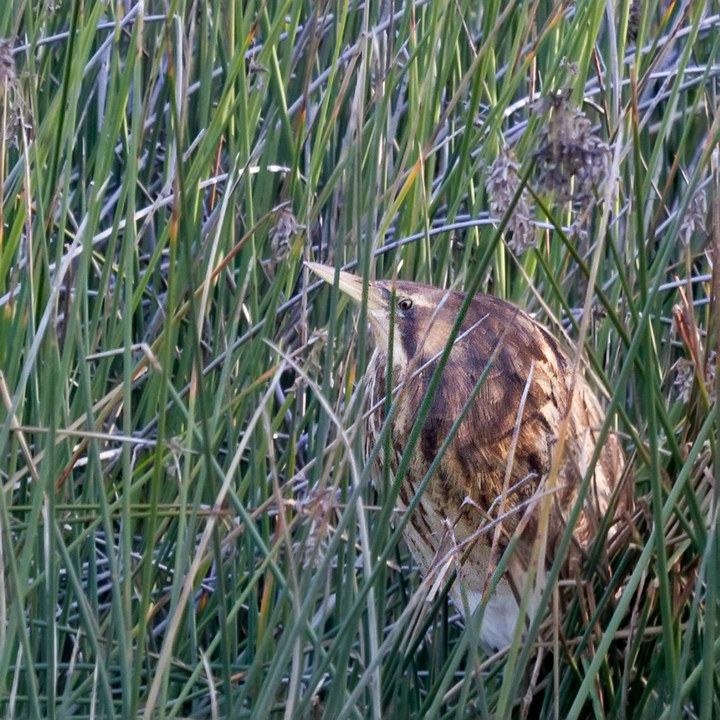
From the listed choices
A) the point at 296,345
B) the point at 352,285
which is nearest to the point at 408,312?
the point at 352,285

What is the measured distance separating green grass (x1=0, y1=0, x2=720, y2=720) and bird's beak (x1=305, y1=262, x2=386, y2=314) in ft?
0.14

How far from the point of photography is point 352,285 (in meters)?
1.36

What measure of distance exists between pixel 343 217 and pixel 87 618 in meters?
0.42

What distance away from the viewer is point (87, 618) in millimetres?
953

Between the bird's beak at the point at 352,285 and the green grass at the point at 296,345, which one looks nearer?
the green grass at the point at 296,345

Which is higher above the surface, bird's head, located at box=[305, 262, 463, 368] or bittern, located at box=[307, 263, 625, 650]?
bird's head, located at box=[305, 262, 463, 368]

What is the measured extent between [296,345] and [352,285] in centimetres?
44

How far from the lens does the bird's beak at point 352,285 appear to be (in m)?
1.31

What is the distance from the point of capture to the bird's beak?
4.31 feet

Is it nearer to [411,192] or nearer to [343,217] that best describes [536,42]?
[411,192]

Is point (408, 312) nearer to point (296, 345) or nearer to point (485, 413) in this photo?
point (485, 413)

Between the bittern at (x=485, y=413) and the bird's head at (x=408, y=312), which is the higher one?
the bird's head at (x=408, y=312)

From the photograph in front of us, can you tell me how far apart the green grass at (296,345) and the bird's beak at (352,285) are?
0.14 feet

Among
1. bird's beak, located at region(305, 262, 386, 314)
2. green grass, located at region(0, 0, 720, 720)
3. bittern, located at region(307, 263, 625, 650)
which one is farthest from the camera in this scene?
bittern, located at region(307, 263, 625, 650)
